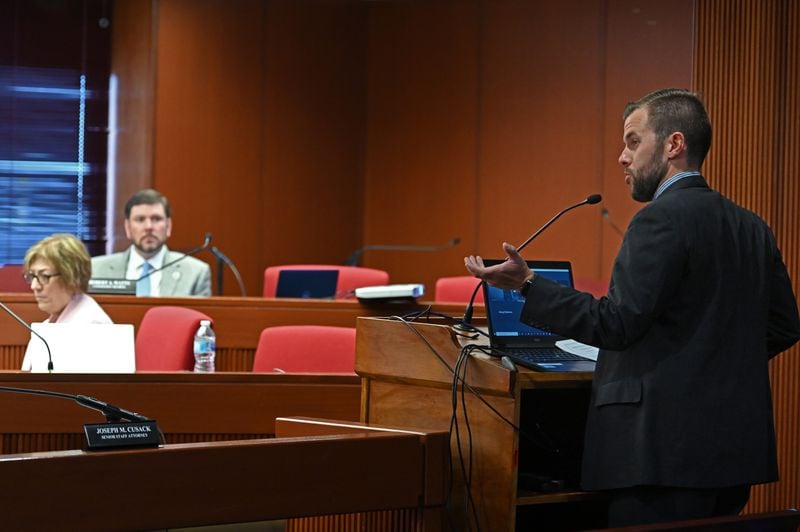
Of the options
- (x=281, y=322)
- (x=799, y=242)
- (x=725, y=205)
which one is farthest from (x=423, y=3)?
(x=725, y=205)

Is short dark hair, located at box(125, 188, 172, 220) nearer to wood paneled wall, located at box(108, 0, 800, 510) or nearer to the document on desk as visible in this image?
wood paneled wall, located at box(108, 0, 800, 510)

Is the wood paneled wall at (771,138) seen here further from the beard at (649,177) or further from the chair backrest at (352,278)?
the chair backrest at (352,278)

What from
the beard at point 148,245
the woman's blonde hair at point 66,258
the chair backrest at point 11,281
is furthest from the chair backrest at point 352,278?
the woman's blonde hair at point 66,258

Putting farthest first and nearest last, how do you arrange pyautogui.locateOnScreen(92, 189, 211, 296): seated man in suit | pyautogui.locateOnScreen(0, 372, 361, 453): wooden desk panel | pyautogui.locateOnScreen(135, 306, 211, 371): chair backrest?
pyautogui.locateOnScreen(92, 189, 211, 296): seated man in suit → pyautogui.locateOnScreen(135, 306, 211, 371): chair backrest → pyautogui.locateOnScreen(0, 372, 361, 453): wooden desk panel

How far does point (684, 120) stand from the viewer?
2.30 metres

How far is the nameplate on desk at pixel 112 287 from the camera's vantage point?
491 centimetres

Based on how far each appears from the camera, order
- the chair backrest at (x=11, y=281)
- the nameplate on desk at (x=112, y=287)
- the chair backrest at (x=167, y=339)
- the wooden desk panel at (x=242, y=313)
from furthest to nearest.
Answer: the chair backrest at (x=11, y=281)
the nameplate on desk at (x=112, y=287)
the wooden desk panel at (x=242, y=313)
the chair backrest at (x=167, y=339)

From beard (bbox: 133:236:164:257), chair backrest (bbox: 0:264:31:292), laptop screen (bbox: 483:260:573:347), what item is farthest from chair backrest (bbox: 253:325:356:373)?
beard (bbox: 133:236:164:257)

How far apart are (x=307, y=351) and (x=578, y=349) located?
1.39 meters

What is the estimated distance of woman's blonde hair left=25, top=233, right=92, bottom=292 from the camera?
4270 mm

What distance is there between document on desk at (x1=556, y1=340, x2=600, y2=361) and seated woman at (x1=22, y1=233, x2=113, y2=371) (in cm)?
227

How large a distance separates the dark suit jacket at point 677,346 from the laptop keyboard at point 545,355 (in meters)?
0.21

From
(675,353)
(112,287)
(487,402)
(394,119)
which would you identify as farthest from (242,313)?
(394,119)

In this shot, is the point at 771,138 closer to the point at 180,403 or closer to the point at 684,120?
the point at 684,120
